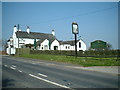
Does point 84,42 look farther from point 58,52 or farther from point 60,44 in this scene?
point 58,52

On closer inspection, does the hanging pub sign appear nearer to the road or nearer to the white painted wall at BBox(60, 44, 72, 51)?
the road

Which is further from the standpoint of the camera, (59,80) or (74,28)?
(74,28)

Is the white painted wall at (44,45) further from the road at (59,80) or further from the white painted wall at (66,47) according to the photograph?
the road at (59,80)

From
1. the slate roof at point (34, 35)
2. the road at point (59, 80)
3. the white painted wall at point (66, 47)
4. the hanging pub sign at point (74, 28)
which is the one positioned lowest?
the road at point (59, 80)

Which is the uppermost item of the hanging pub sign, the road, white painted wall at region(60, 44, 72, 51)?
the hanging pub sign

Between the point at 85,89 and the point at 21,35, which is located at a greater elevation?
the point at 21,35

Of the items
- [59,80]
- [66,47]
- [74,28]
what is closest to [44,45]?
[66,47]

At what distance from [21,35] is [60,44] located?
2002cm

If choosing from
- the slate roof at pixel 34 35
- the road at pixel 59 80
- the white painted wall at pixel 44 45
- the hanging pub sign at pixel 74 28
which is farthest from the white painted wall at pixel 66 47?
the road at pixel 59 80

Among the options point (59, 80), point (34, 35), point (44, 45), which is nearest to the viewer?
point (59, 80)

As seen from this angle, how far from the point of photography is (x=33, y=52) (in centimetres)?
5594

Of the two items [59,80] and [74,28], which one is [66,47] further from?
[59,80]

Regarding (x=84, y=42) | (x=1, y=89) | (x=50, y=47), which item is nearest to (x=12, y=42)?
(x=50, y=47)

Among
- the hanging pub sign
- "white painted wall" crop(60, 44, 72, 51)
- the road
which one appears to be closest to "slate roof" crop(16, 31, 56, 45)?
"white painted wall" crop(60, 44, 72, 51)
